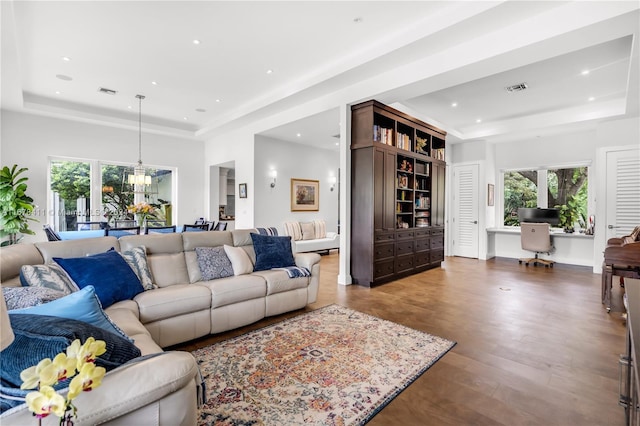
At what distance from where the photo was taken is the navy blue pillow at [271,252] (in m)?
3.61

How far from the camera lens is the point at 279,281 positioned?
3.36 metres

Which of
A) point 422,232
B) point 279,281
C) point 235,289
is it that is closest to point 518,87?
point 422,232

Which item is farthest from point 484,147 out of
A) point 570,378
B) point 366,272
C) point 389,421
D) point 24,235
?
point 24,235

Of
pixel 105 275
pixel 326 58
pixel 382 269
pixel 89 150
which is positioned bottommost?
pixel 382 269

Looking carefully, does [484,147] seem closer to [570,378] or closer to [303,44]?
[303,44]

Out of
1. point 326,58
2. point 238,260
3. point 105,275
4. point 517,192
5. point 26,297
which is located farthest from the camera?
point 517,192

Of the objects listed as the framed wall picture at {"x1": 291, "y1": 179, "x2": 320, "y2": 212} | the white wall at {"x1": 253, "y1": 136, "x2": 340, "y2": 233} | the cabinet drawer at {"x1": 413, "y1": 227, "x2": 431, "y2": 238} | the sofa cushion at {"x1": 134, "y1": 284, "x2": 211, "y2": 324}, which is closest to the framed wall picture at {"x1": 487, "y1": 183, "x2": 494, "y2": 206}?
the cabinet drawer at {"x1": 413, "y1": 227, "x2": 431, "y2": 238}

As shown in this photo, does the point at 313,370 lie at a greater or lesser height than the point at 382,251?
lesser

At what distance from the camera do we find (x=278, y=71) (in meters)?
4.70

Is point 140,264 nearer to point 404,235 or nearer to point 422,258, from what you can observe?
point 404,235

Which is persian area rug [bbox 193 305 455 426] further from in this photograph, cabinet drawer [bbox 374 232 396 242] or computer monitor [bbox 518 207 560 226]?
computer monitor [bbox 518 207 560 226]

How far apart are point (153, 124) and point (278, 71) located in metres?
4.31

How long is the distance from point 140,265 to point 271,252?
1.35m

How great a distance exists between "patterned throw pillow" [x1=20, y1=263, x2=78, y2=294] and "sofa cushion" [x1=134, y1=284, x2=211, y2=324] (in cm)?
51
